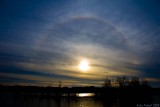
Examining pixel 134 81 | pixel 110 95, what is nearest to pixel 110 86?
pixel 110 95

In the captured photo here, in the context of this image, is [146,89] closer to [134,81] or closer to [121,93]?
[134,81]

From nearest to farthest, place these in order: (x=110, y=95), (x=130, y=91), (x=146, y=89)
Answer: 1. (x=130, y=91)
2. (x=146, y=89)
3. (x=110, y=95)

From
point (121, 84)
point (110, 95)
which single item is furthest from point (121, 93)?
point (110, 95)

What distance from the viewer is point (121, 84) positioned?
184 metres

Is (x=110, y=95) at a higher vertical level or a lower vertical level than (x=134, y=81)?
lower

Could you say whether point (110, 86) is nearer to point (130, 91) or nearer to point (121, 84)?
point (121, 84)

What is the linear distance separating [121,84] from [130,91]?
1832 cm

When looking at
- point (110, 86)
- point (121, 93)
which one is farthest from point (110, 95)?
point (121, 93)

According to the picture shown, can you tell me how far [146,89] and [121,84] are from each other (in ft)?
69.6

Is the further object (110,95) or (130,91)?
(110,95)

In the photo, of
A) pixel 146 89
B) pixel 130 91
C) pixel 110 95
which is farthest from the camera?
pixel 110 95

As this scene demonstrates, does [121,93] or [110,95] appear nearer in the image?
[121,93]

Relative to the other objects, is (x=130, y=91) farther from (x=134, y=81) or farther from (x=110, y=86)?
(x=110, y=86)

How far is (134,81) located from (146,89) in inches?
464
